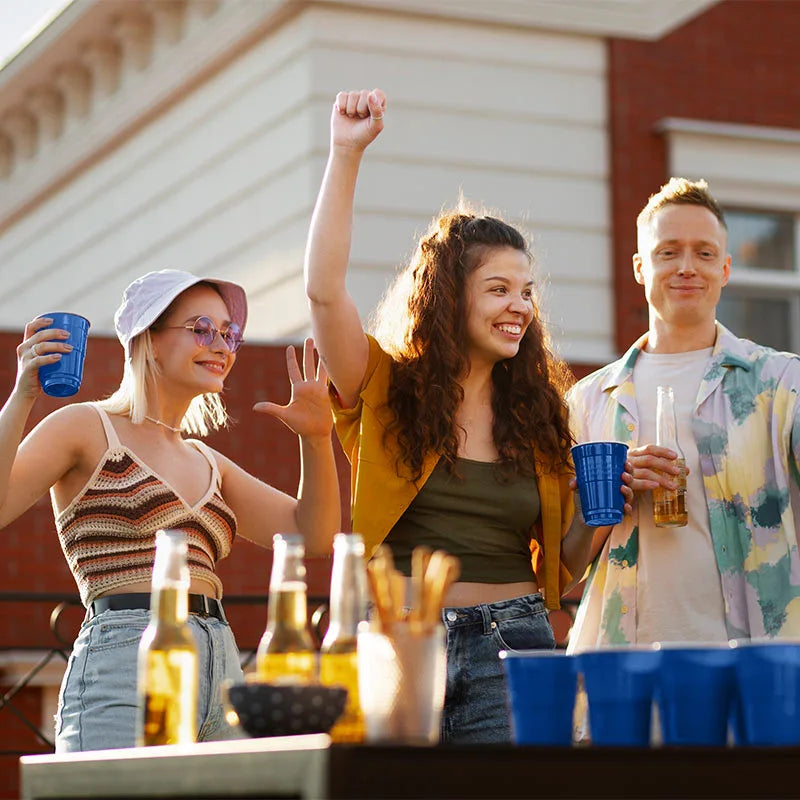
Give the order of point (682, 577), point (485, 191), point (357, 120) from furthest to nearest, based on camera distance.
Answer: point (485, 191) < point (682, 577) < point (357, 120)

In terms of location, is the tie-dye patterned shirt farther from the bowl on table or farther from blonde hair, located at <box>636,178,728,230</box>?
the bowl on table

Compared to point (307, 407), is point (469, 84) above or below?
above

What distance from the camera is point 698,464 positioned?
130 inches

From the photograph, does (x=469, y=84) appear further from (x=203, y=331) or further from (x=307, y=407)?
(x=307, y=407)

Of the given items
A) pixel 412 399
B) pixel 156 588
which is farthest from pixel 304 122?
pixel 156 588

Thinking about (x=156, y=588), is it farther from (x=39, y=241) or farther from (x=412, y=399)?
(x=39, y=241)

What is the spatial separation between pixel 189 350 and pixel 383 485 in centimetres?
56

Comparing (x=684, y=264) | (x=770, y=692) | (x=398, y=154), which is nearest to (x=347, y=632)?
(x=770, y=692)

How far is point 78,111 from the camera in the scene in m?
10.4

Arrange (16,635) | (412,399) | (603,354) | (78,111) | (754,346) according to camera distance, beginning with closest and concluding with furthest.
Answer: (412,399)
(754,346)
(16,635)
(603,354)
(78,111)

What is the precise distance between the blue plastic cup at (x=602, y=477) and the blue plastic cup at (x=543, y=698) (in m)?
1.22

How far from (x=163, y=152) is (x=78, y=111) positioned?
1600mm

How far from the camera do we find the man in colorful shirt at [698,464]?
3.19 m

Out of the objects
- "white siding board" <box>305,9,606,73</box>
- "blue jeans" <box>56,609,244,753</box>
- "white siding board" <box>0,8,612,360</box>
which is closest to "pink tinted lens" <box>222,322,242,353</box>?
"blue jeans" <box>56,609,244,753</box>
